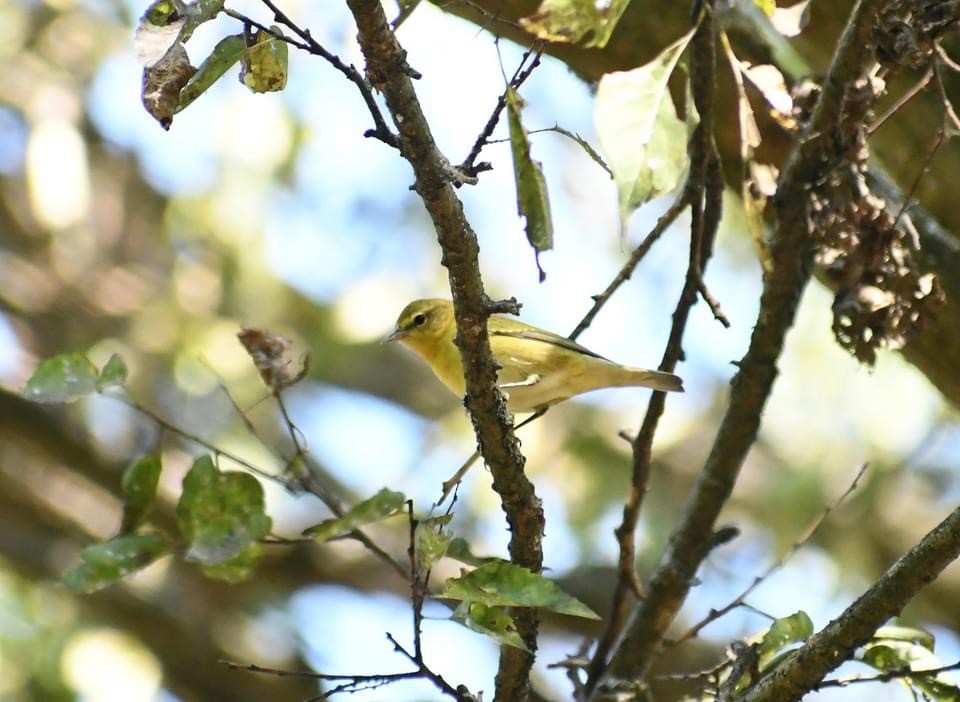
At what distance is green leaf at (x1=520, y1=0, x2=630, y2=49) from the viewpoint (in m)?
1.57

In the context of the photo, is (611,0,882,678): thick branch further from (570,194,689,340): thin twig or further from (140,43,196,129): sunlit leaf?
(140,43,196,129): sunlit leaf

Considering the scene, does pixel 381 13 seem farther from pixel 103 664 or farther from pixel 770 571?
pixel 103 664

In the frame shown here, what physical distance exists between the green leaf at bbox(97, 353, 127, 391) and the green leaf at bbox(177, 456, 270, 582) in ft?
0.81

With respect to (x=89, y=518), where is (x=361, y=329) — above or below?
above

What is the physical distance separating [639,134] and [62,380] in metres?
1.45

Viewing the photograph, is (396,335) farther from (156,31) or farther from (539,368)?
(156,31)

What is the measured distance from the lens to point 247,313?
24.0 feet

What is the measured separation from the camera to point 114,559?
2561 mm

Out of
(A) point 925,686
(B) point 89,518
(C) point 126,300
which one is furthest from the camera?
(C) point 126,300

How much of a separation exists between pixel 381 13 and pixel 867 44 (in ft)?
3.68

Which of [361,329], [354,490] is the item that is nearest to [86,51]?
[361,329]

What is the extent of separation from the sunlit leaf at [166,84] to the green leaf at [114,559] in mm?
1102

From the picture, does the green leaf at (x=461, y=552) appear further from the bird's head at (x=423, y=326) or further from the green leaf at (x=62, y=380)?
the bird's head at (x=423, y=326)

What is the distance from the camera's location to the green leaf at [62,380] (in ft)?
8.32
